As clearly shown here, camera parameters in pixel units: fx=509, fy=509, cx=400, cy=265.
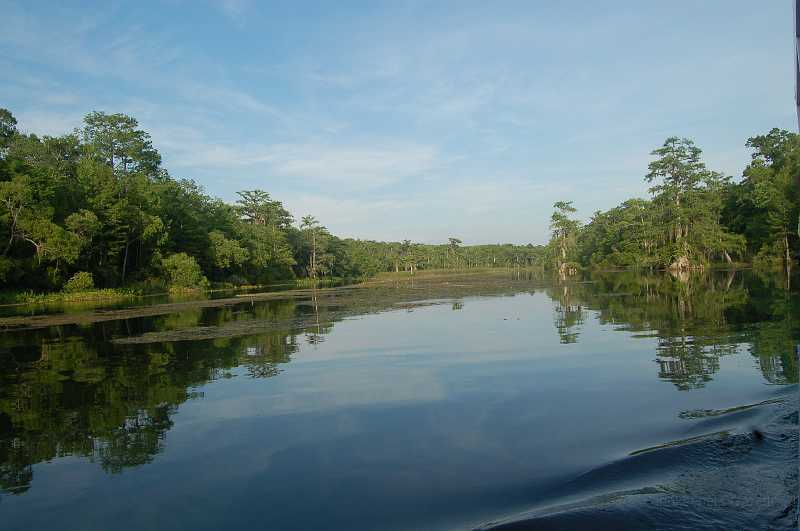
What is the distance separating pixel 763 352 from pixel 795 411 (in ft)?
14.2

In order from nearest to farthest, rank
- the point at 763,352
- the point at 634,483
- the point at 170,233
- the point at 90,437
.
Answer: the point at 634,483, the point at 90,437, the point at 763,352, the point at 170,233

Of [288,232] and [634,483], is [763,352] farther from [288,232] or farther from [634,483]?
[288,232]

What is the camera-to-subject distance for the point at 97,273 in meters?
45.3

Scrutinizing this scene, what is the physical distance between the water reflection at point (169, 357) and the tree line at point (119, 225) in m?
20.5

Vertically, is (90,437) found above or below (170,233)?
below

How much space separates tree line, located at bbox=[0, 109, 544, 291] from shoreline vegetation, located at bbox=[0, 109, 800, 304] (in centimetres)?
12

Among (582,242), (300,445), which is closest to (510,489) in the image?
(300,445)

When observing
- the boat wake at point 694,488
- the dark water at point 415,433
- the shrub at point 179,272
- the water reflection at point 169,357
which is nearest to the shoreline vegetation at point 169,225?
the shrub at point 179,272

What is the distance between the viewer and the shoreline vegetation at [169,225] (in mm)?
37206

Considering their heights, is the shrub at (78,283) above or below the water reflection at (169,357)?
above

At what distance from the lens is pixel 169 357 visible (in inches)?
485

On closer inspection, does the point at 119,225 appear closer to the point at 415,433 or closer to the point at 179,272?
the point at 179,272

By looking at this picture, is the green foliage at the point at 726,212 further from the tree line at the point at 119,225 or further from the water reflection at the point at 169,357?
the tree line at the point at 119,225

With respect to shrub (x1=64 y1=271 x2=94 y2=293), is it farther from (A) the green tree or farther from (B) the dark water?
(A) the green tree
